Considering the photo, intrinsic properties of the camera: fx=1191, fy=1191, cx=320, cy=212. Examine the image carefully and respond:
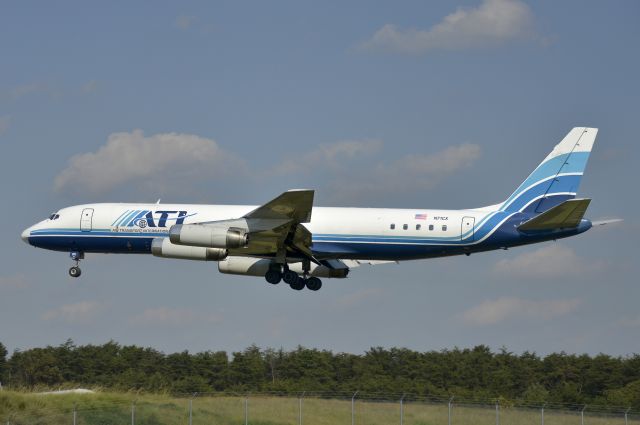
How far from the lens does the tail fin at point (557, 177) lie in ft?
184

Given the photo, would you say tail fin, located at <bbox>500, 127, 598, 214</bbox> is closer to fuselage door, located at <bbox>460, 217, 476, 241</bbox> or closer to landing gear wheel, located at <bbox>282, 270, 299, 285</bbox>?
fuselage door, located at <bbox>460, 217, 476, 241</bbox>

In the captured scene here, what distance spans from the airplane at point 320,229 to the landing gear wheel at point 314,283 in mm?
49

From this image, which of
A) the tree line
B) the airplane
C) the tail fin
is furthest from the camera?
the tree line

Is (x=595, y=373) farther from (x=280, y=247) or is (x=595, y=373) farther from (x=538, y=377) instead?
(x=280, y=247)

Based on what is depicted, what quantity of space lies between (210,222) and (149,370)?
106ft

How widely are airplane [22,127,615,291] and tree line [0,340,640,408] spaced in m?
20.2

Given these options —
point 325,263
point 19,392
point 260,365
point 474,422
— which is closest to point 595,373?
point 260,365

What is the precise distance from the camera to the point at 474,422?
46.9 metres

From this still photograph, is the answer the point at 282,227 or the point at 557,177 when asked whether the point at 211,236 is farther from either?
the point at 557,177

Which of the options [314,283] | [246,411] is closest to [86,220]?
[314,283]

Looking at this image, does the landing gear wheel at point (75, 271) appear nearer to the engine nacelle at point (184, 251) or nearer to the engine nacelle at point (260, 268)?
the engine nacelle at point (184, 251)

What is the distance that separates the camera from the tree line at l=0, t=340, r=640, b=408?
79.3 m

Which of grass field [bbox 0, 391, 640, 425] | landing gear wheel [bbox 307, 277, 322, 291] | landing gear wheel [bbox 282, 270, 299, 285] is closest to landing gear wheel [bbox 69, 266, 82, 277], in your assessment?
landing gear wheel [bbox 282, 270, 299, 285]

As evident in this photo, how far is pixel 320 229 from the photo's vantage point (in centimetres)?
5559
